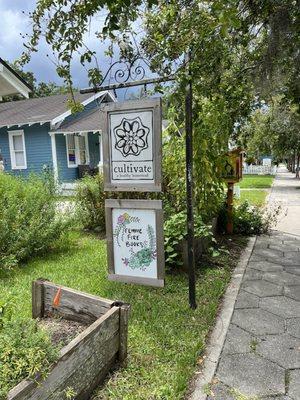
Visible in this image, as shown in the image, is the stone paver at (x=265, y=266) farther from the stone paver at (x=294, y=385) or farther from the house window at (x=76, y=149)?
the house window at (x=76, y=149)

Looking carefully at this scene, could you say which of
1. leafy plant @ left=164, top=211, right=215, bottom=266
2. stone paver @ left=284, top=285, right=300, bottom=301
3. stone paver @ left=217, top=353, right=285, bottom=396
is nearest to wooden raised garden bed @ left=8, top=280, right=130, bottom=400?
stone paver @ left=217, top=353, right=285, bottom=396

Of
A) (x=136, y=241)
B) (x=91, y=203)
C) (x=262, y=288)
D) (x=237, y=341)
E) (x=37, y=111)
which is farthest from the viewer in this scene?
(x=37, y=111)

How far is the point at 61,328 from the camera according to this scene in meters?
2.78

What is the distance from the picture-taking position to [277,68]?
6.36 meters

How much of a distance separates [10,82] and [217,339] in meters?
8.22

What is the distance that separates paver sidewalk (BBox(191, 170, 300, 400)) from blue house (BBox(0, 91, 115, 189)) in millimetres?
12909

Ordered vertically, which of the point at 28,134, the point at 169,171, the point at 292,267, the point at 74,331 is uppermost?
the point at 28,134

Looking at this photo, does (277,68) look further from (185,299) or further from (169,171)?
(185,299)

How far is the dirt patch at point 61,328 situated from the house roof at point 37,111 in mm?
13353

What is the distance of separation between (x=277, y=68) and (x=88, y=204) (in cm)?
405

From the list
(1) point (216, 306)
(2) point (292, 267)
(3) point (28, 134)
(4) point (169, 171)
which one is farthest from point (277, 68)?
(3) point (28, 134)

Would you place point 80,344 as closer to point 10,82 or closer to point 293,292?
point 293,292

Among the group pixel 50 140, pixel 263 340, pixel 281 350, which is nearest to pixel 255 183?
A: pixel 50 140

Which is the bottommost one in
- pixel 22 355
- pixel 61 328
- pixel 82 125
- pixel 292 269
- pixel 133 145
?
pixel 292 269
